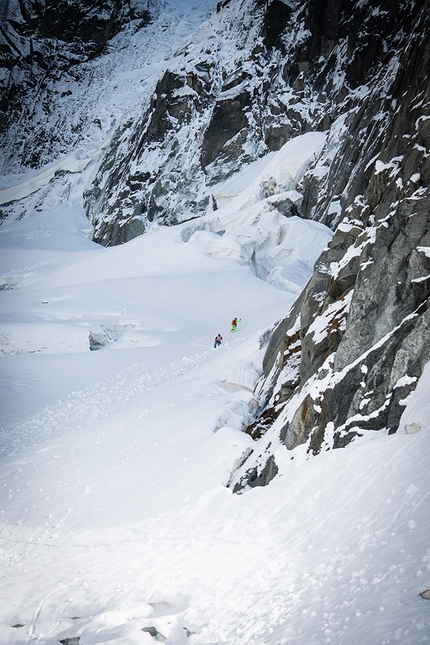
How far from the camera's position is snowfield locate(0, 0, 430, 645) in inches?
206

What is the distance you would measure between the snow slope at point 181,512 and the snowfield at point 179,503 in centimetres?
3

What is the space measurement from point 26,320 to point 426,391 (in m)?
26.1

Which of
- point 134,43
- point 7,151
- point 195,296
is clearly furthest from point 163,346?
point 134,43

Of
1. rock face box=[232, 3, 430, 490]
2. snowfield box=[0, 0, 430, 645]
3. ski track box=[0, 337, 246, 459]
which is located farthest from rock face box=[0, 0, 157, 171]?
rock face box=[232, 3, 430, 490]

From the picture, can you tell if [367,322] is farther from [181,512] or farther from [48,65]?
[48,65]

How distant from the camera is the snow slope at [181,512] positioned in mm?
5195

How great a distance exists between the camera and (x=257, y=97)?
67.1m

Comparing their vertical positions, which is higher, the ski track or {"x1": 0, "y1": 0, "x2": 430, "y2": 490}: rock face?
{"x1": 0, "y1": 0, "x2": 430, "y2": 490}: rock face

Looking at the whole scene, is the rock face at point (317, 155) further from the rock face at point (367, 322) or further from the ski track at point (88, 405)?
the ski track at point (88, 405)

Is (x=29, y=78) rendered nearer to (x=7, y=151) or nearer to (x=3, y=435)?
(x=7, y=151)

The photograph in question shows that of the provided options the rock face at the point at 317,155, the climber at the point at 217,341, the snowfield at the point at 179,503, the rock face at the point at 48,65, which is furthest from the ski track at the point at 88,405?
the rock face at the point at 48,65

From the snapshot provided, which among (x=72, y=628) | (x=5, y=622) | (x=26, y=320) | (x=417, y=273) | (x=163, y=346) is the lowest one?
(x=26, y=320)

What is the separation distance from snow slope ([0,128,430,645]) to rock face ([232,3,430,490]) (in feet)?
1.79

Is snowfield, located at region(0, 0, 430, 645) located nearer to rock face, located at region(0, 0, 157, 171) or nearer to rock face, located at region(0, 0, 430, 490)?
rock face, located at region(0, 0, 430, 490)
